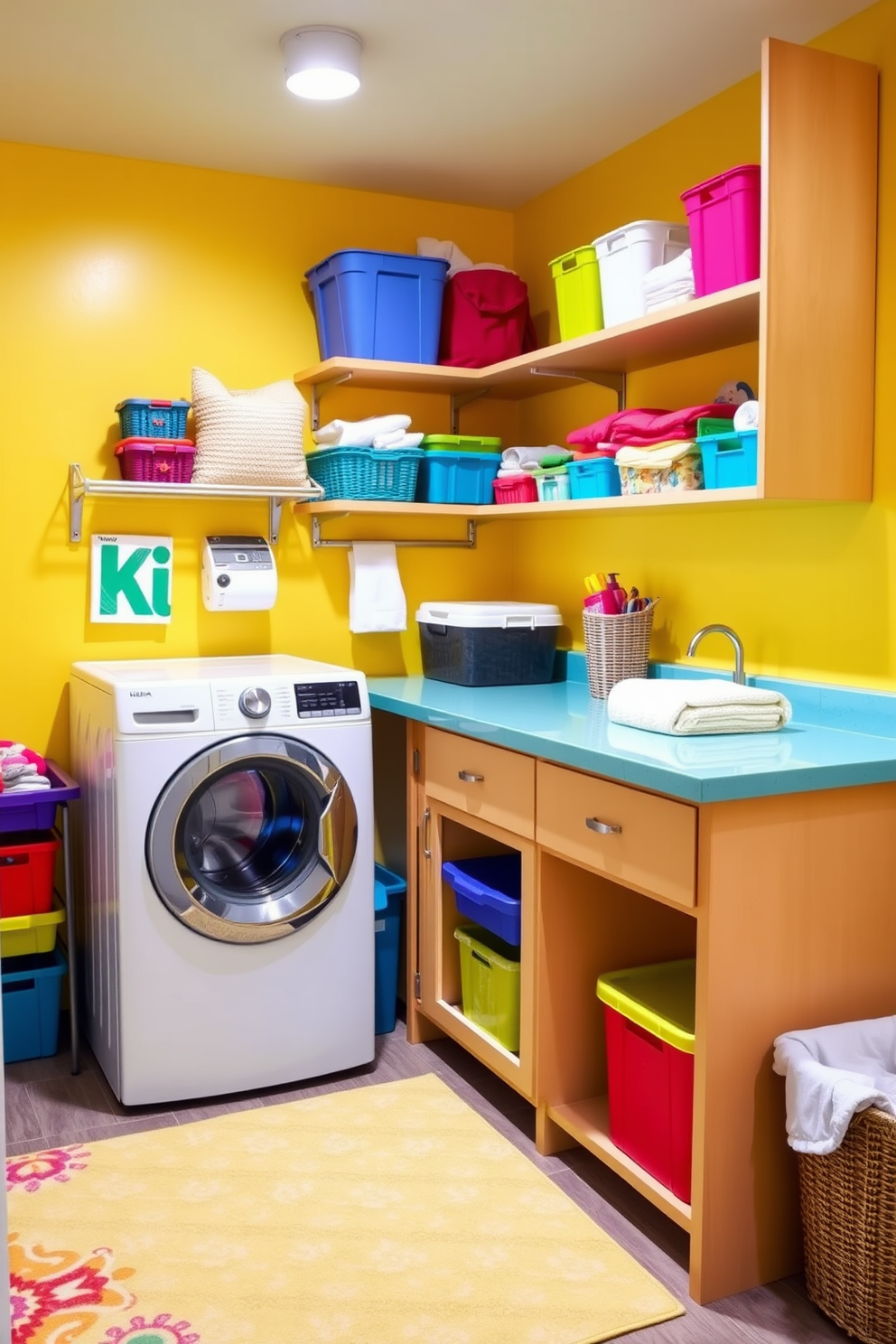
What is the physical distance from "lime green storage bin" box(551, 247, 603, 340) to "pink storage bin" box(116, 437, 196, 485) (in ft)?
3.48

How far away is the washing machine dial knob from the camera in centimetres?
282

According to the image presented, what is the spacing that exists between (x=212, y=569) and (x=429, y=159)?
4.28 feet

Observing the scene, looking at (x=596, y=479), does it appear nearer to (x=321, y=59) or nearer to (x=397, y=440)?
(x=397, y=440)

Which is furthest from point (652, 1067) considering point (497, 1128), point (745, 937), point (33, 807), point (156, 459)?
point (156, 459)

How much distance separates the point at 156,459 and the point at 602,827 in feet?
5.48

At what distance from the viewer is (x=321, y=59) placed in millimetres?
2584

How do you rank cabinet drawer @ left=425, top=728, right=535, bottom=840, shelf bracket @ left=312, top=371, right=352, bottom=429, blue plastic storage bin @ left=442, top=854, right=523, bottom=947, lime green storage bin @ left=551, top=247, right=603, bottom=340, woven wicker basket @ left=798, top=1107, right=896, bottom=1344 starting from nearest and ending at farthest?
1. woven wicker basket @ left=798, top=1107, right=896, bottom=1344
2. cabinet drawer @ left=425, top=728, right=535, bottom=840
3. blue plastic storage bin @ left=442, top=854, right=523, bottom=947
4. lime green storage bin @ left=551, top=247, right=603, bottom=340
5. shelf bracket @ left=312, top=371, right=352, bottom=429

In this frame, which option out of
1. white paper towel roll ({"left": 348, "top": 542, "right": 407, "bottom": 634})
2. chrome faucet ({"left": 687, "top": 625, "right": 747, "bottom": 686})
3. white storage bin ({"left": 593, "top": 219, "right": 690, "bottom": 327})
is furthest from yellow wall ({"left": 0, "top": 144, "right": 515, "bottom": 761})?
chrome faucet ({"left": 687, "top": 625, "right": 747, "bottom": 686})

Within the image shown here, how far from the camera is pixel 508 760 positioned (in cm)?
262

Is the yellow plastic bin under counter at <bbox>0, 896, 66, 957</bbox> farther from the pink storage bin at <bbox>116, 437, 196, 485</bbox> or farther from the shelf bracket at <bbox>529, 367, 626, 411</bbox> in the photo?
the shelf bracket at <bbox>529, 367, 626, 411</bbox>

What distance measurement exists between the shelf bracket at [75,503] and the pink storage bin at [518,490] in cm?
117

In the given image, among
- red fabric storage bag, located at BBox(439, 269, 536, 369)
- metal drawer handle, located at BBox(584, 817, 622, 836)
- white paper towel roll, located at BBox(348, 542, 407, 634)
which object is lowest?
metal drawer handle, located at BBox(584, 817, 622, 836)

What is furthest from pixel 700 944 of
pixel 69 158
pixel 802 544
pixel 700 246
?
pixel 69 158

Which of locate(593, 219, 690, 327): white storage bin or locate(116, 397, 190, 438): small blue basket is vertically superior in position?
locate(593, 219, 690, 327): white storage bin
